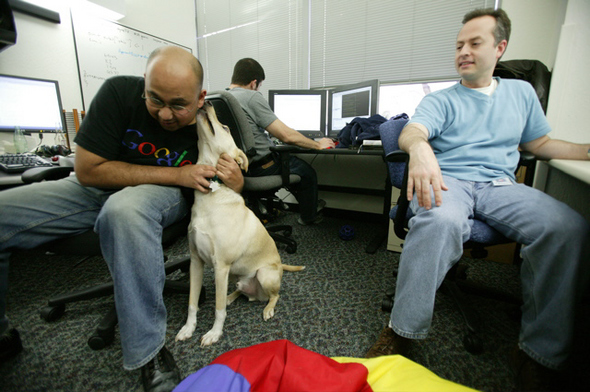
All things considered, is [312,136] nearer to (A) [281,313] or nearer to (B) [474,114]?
(B) [474,114]

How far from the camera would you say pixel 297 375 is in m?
0.70

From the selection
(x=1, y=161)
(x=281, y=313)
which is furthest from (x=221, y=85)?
(x=281, y=313)

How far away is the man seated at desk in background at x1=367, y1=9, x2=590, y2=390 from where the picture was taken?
79cm

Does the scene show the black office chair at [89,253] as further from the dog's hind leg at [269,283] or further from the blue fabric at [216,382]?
the blue fabric at [216,382]

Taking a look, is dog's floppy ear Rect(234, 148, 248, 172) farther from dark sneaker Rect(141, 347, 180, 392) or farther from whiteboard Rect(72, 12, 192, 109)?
whiteboard Rect(72, 12, 192, 109)

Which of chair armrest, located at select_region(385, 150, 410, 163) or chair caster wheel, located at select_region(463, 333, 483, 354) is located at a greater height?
chair armrest, located at select_region(385, 150, 410, 163)

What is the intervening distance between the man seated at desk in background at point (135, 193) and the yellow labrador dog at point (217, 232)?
0.06 meters

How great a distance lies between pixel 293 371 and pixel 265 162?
4.49ft

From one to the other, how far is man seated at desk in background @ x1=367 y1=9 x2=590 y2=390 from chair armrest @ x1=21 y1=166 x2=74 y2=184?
1498mm

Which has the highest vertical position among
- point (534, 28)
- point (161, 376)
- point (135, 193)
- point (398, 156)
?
point (534, 28)

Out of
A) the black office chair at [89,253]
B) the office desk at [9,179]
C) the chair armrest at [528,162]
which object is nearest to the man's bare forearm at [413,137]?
the chair armrest at [528,162]

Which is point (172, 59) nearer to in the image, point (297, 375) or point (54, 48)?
point (297, 375)

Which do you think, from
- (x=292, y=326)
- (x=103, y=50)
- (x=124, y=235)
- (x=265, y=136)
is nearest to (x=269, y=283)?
(x=292, y=326)

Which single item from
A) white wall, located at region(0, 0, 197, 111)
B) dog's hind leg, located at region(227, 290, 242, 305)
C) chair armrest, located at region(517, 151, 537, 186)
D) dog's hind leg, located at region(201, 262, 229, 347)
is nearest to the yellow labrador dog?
dog's hind leg, located at region(201, 262, 229, 347)
